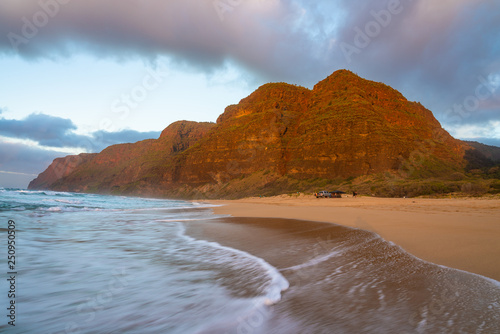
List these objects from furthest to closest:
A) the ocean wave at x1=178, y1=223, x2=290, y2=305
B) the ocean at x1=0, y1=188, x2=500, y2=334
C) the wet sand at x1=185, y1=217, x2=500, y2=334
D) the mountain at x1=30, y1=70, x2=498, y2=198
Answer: the mountain at x1=30, y1=70, x2=498, y2=198 → the ocean wave at x1=178, y1=223, x2=290, y2=305 → the ocean at x1=0, y1=188, x2=500, y2=334 → the wet sand at x1=185, y1=217, x2=500, y2=334

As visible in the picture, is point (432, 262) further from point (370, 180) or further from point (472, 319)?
point (370, 180)

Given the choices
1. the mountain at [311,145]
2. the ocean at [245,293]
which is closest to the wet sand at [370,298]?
the ocean at [245,293]

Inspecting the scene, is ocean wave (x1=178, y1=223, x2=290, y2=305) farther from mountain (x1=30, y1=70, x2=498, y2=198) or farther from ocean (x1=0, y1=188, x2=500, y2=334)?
mountain (x1=30, y1=70, x2=498, y2=198)

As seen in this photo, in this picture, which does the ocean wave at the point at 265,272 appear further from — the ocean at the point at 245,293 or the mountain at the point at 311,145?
the mountain at the point at 311,145

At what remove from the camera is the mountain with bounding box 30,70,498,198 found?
55.6m

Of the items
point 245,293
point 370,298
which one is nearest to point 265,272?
point 245,293

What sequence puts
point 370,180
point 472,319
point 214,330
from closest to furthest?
point 472,319, point 214,330, point 370,180

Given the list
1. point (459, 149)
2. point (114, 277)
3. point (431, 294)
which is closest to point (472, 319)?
point (431, 294)

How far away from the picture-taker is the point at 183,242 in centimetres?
679

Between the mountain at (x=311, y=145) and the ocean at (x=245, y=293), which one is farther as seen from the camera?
the mountain at (x=311, y=145)

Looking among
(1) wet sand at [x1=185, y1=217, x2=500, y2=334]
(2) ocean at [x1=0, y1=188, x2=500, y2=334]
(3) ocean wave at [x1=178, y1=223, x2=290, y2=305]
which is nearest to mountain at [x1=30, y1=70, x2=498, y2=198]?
(3) ocean wave at [x1=178, y1=223, x2=290, y2=305]

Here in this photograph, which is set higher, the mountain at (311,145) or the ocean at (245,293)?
the mountain at (311,145)

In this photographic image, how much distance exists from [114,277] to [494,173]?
6063cm

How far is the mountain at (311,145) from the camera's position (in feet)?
182
